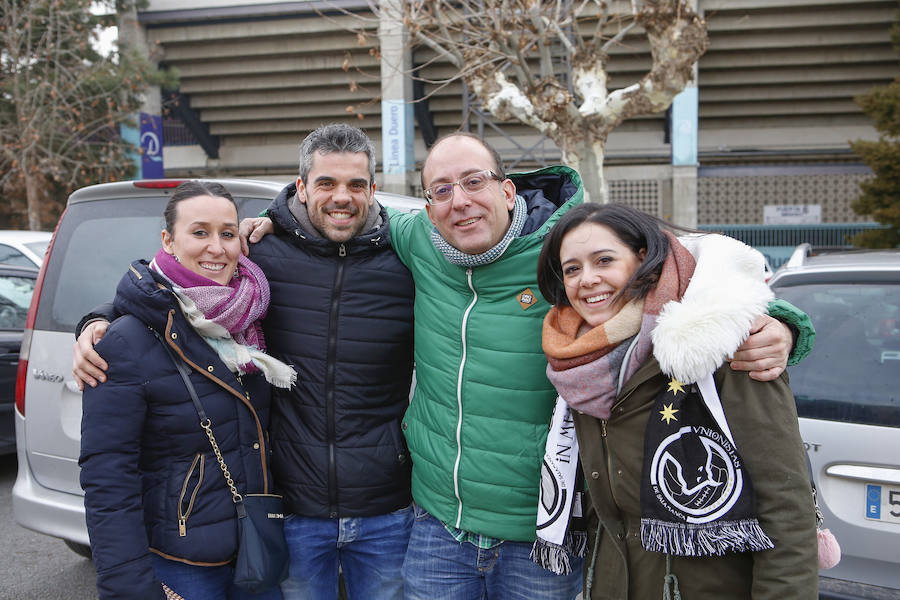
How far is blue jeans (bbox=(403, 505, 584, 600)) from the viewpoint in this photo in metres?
2.08

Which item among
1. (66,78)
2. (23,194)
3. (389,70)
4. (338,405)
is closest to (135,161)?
(66,78)

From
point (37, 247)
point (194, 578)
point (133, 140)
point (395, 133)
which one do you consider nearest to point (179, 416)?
point (194, 578)

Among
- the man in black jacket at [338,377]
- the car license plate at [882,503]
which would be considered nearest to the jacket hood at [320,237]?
the man in black jacket at [338,377]

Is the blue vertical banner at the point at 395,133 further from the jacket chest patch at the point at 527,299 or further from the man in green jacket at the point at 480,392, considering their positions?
the jacket chest patch at the point at 527,299

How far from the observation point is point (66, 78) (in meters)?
12.3

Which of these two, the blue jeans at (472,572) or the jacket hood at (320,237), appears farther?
the jacket hood at (320,237)

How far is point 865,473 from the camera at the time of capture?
2.35 metres

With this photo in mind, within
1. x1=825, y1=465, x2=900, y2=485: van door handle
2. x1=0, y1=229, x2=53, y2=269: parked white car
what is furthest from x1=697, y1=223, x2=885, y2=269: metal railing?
x1=825, y1=465, x2=900, y2=485: van door handle

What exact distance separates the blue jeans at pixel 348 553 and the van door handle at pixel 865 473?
149cm

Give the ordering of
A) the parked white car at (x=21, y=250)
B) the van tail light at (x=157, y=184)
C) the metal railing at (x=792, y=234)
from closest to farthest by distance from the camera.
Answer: the van tail light at (x=157, y=184)
the parked white car at (x=21, y=250)
the metal railing at (x=792, y=234)

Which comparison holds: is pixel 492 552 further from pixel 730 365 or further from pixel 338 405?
pixel 730 365

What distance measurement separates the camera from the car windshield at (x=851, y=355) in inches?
99.6

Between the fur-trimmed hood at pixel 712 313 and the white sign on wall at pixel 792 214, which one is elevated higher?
the white sign on wall at pixel 792 214

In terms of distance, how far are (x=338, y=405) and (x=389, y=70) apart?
12.8 meters
